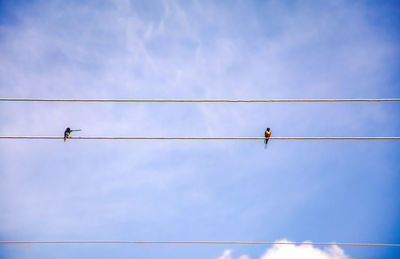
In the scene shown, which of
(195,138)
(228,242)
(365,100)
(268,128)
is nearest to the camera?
(365,100)

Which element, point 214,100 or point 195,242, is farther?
point 195,242

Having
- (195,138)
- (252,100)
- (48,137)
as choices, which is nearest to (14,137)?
(48,137)

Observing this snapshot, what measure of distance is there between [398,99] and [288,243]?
577 centimetres

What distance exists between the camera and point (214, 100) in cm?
755

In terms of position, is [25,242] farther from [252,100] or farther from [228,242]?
[252,100]

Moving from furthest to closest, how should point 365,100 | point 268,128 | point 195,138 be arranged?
point 268,128 → point 195,138 → point 365,100

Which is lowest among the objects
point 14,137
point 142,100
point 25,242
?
point 25,242

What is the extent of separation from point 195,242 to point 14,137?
6722 mm

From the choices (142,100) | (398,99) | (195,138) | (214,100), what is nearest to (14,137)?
(142,100)

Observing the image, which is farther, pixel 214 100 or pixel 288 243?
pixel 288 243

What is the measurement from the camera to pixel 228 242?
834cm

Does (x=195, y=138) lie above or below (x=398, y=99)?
below

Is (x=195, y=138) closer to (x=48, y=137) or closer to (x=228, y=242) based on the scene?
(x=228, y=242)

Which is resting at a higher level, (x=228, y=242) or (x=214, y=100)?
(x=214, y=100)
